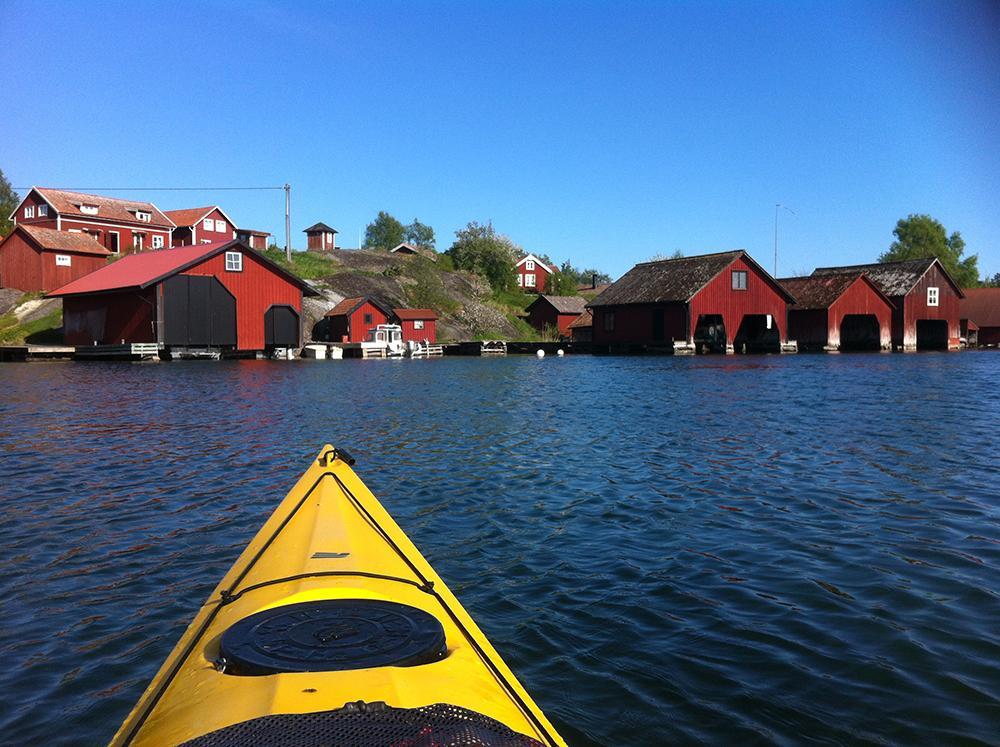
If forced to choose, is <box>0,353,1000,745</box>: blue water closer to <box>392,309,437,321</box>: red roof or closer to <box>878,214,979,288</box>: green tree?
<box>392,309,437,321</box>: red roof

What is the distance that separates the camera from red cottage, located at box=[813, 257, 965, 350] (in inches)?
2248

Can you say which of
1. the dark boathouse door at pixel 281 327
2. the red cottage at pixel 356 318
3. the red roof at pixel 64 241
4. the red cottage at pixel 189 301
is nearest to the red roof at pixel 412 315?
the red cottage at pixel 356 318

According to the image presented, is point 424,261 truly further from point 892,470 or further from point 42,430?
point 892,470

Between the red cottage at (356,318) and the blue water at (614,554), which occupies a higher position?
the red cottage at (356,318)

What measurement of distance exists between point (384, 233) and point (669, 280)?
310 feet

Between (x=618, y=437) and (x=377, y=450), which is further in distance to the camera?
(x=618, y=437)

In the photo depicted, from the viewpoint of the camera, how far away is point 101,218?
65.1 metres

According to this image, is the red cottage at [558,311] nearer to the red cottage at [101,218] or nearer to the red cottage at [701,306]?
the red cottage at [701,306]

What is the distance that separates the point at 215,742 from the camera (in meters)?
2.26

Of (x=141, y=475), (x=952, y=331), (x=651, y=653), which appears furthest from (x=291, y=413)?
(x=952, y=331)

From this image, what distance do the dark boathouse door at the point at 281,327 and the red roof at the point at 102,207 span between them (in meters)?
27.6

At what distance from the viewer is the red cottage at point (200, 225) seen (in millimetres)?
73438

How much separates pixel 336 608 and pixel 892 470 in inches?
386

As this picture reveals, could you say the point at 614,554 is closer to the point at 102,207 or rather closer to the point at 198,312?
the point at 198,312
